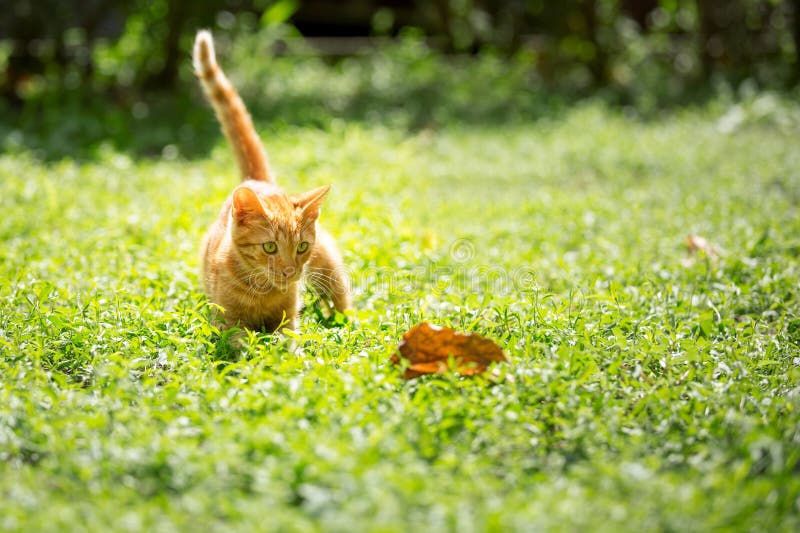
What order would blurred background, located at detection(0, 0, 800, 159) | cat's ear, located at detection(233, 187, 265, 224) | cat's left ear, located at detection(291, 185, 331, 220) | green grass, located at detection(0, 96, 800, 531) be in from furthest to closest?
blurred background, located at detection(0, 0, 800, 159)
cat's left ear, located at detection(291, 185, 331, 220)
cat's ear, located at detection(233, 187, 265, 224)
green grass, located at detection(0, 96, 800, 531)

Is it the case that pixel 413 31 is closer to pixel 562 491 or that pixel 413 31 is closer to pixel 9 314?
pixel 9 314

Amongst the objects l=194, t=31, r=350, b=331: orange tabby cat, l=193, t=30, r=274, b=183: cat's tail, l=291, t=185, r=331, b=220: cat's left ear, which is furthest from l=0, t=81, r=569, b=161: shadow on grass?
l=291, t=185, r=331, b=220: cat's left ear

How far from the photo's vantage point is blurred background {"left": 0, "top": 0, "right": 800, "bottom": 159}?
8.76 m

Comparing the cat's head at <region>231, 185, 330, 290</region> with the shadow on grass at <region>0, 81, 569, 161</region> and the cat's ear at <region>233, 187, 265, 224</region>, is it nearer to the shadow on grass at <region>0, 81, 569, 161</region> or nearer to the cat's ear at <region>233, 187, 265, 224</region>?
the cat's ear at <region>233, 187, 265, 224</region>

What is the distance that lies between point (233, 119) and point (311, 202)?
110 centimetres

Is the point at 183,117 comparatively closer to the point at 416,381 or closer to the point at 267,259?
the point at 267,259

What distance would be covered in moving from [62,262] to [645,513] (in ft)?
11.1

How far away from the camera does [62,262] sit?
4.37m

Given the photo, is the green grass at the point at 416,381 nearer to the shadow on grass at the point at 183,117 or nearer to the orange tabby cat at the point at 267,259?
the orange tabby cat at the point at 267,259

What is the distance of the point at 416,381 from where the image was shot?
2.90 m

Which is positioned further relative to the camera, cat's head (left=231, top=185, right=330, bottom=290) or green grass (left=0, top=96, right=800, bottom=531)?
cat's head (left=231, top=185, right=330, bottom=290)

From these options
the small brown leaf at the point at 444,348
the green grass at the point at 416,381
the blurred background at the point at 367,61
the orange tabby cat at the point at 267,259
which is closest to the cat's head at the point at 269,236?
the orange tabby cat at the point at 267,259

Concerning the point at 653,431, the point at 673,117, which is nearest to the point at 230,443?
the point at 653,431

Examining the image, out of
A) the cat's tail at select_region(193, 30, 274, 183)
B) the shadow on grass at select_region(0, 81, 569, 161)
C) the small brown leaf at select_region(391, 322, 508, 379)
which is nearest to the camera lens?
the small brown leaf at select_region(391, 322, 508, 379)
